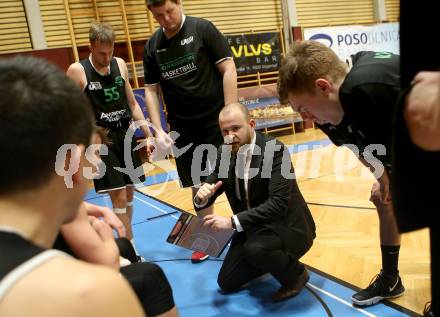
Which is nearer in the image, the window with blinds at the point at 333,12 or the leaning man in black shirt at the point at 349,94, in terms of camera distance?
the leaning man in black shirt at the point at 349,94

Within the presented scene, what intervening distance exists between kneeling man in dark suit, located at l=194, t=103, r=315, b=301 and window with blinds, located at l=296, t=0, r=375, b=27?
8226 mm

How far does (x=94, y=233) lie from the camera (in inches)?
64.1

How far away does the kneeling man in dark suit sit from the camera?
263cm

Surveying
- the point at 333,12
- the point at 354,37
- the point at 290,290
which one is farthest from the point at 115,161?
the point at 333,12

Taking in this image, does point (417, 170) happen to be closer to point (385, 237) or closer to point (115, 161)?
point (385, 237)

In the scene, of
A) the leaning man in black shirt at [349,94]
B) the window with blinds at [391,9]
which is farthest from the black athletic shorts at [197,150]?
the window with blinds at [391,9]

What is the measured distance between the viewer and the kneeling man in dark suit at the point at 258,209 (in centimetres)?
263

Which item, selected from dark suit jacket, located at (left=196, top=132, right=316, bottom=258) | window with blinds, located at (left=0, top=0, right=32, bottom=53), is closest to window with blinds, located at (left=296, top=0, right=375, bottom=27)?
window with blinds, located at (left=0, top=0, right=32, bottom=53)

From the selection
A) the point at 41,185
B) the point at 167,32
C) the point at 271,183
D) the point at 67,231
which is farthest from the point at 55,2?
the point at 41,185

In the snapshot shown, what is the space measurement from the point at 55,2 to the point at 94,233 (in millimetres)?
7668

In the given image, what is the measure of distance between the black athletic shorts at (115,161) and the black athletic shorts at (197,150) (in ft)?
1.27

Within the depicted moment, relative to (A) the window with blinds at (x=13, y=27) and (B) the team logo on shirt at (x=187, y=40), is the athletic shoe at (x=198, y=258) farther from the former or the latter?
(A) the window with blinds at (x=13, y=27)

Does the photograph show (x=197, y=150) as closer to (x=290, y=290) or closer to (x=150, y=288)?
(x=290, y=290)

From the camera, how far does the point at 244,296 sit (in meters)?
2.77
